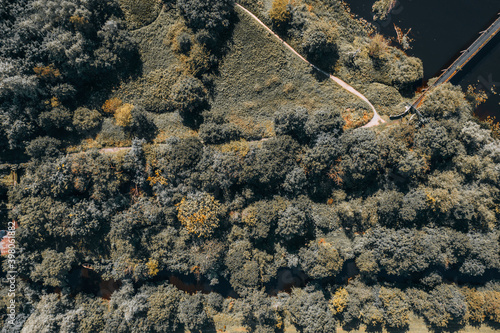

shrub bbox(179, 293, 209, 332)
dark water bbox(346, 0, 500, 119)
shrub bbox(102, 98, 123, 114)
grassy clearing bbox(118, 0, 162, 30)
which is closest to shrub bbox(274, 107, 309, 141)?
dark water bbox(346, 0, 500, 119)

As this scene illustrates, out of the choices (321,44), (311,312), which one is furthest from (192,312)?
(321,44)

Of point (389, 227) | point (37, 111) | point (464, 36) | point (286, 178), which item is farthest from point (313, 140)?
point (37, 111)

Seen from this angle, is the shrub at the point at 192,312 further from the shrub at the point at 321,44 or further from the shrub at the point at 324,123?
the shrub at the point at 321,44

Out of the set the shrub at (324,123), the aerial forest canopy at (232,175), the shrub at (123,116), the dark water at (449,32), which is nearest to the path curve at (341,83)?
the aerial forest canopy at (232,175)

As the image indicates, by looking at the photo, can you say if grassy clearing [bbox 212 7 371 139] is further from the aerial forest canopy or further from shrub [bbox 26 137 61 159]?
shrub [bbox 26 137 61 159]

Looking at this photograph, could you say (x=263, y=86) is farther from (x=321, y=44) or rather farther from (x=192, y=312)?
(x=192, y=312)

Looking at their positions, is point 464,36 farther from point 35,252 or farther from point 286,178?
point 35,252
